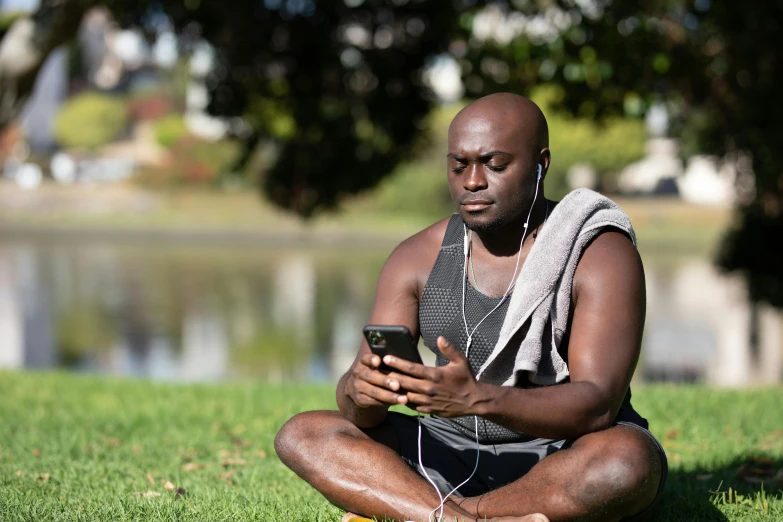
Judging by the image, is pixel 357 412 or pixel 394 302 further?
pixel 394 302

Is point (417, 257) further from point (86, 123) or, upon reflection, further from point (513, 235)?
point (86, 123)

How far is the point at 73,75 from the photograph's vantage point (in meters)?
78.6

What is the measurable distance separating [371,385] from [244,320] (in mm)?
14675

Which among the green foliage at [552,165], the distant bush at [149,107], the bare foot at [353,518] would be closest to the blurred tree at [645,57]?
the bare foot at [353,518]

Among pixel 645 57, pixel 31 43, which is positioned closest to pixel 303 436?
pixel 31 43

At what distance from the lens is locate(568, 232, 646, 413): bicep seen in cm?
329

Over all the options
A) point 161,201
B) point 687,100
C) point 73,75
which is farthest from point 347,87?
point 73,75

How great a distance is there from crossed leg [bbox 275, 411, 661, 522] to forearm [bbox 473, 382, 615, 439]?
7cm

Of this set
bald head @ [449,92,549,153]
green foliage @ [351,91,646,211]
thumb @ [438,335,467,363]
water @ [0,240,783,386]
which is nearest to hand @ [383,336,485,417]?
thumb @ [438,335,467,363]

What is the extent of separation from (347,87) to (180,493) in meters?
6.85

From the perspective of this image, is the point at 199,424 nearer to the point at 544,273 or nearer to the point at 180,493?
the point at 180,493

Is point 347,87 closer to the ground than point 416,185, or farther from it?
farther from it

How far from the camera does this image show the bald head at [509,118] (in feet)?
11.4

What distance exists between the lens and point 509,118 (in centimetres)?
348
